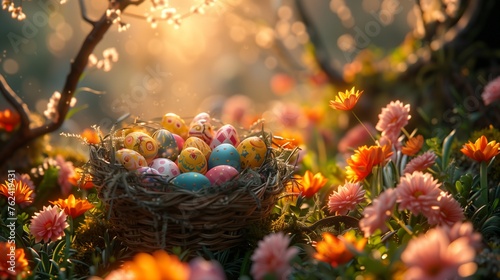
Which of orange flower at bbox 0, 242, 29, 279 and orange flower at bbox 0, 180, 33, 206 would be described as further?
orange flower at bbox 0, 180, 33, 206

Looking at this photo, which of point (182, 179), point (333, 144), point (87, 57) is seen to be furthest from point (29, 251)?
point (333, 144)

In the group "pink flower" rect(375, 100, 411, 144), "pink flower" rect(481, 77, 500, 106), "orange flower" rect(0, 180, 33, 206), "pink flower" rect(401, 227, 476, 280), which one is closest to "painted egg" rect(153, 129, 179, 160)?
"orange flower" rect(0, 180, 33, 206)

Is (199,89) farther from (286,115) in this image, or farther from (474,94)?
(474,94)

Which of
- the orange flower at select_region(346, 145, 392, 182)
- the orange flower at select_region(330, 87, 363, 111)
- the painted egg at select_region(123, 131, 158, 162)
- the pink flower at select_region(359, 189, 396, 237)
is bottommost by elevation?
the orange flower at select_region(346, 145, 392, 182)

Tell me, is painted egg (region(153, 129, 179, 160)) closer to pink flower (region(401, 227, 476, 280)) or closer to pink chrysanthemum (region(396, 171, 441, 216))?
pink chrysanthemum (region(396, 171, 441, 216))

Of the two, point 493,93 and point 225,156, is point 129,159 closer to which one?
point 225,156

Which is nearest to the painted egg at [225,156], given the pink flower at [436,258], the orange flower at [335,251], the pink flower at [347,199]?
the pink flower at [347,199]
